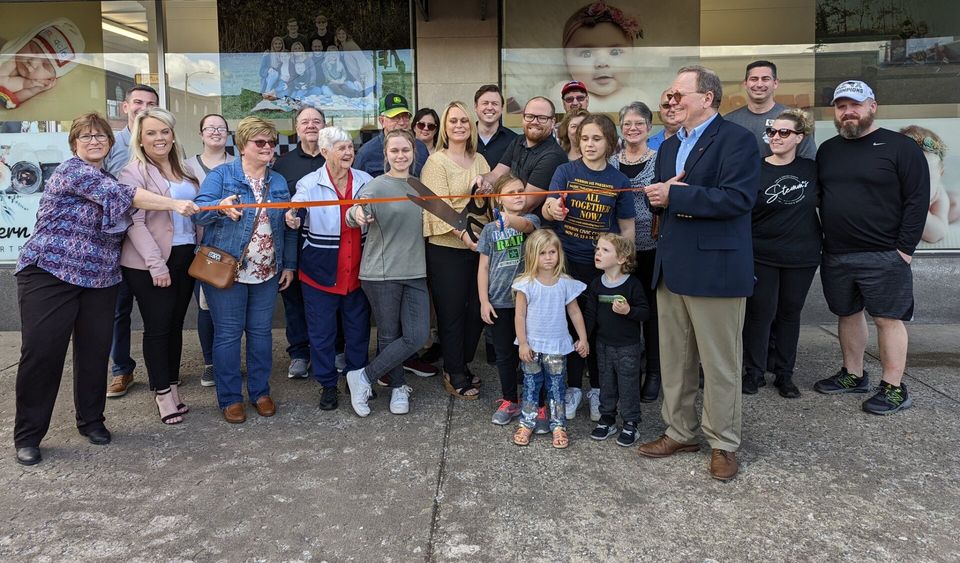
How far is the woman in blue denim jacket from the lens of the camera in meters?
4.04

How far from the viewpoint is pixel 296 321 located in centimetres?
512

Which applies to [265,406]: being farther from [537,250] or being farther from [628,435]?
[628,435]

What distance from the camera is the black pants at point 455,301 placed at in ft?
14.4

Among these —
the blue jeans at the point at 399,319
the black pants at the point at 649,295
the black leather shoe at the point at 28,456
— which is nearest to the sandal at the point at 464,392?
the blue jeans at the point at 399,319

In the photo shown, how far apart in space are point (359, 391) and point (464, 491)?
1271 mm

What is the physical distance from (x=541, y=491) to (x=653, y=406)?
56.4 inches

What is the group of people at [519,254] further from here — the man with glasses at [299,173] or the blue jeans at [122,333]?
the blue jeans at [122,333]

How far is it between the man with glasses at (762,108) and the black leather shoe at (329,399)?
3.20 m

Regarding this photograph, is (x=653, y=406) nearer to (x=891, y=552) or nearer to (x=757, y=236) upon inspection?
(x=757, y=236)

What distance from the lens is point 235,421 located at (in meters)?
4.17

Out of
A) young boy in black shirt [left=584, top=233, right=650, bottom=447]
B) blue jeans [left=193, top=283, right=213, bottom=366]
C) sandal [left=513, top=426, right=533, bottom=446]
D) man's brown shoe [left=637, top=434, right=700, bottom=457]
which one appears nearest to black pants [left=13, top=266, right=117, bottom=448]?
blue jeans [left=193, top=283, right=213, bottom=366]

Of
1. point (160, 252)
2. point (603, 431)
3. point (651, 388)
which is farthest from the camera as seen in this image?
point (651, 388)

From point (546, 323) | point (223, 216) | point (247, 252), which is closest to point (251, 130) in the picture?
point (223, 216)

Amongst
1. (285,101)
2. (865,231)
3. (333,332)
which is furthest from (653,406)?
(285,101)
